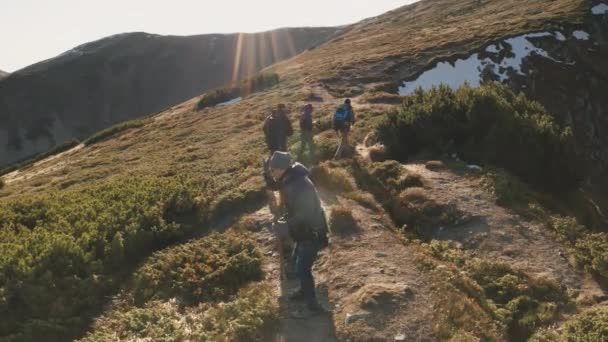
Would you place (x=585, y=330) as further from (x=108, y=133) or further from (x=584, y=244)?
(x=108, y=133)

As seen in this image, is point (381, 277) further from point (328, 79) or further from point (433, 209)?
point (328, 79)

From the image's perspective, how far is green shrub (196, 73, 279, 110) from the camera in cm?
4419

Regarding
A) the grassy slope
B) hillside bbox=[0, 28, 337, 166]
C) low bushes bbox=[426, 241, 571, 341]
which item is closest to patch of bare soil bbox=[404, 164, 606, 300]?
low bushes bbox=[426, 241, 571, 341]

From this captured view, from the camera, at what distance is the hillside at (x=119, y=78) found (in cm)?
12131

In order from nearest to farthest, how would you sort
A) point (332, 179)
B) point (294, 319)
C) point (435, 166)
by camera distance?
point (294, 319), point (332, 179), point (435, 166)

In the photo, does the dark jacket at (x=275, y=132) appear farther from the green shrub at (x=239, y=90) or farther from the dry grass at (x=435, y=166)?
the green shrub at (x=239, y=90)

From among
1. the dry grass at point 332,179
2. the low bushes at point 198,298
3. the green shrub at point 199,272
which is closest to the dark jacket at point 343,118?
the dry grass at point 332,179

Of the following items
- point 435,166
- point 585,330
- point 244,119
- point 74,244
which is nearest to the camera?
point 585,330

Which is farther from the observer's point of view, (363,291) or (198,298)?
(198,298)

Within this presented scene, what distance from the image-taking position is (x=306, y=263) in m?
9.05

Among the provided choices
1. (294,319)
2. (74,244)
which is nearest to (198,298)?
(294,319)

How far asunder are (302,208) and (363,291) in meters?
2.17

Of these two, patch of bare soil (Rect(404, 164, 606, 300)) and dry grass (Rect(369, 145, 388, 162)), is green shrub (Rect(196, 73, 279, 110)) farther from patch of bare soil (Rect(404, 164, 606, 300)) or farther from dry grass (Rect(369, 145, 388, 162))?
patch of bare soil (Rect(404, 164, 606, 300))

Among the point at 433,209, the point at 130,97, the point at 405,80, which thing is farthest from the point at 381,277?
the point at 130,97
